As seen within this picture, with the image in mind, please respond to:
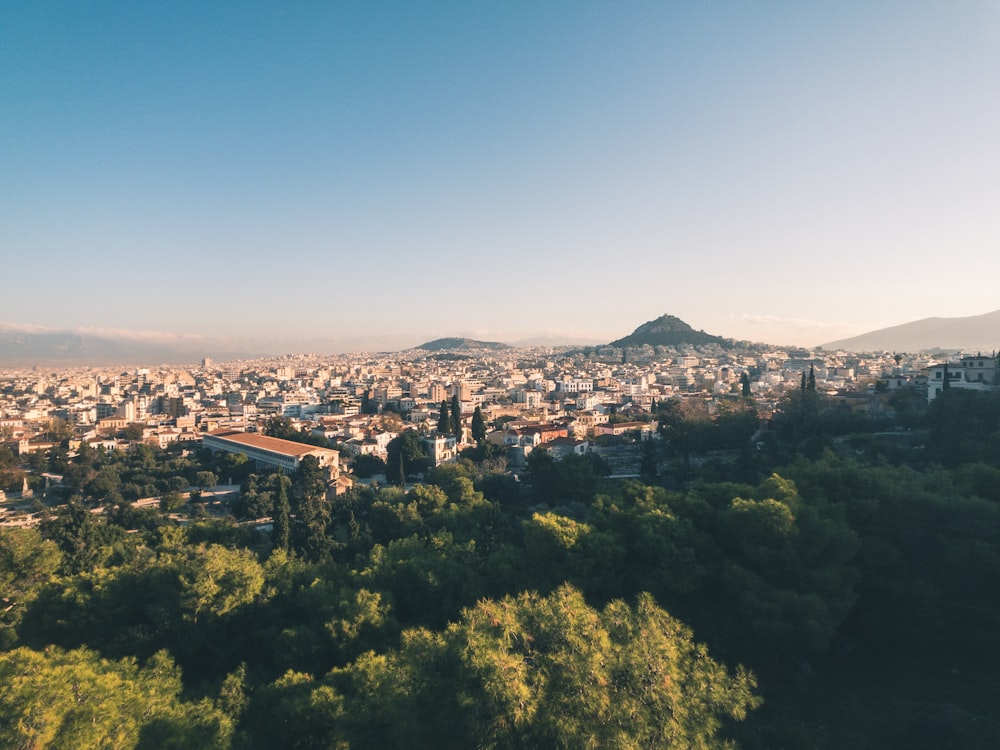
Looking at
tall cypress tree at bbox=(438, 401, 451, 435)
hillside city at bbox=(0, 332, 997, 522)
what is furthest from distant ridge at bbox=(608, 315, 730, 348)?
tall cypress tree at bbox=(438, 401, 451, 435)

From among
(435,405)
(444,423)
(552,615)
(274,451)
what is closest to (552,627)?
(552,615)

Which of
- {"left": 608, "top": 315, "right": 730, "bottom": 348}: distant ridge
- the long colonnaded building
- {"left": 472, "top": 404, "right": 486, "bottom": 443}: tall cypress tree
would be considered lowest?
the long colonnaded building

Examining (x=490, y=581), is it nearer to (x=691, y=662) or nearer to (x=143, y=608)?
(x=691, y=662)

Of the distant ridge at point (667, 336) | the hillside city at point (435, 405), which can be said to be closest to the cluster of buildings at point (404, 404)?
the hillside city at point (435, 405)

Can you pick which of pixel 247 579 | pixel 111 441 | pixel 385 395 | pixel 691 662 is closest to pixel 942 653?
pixel 691 662

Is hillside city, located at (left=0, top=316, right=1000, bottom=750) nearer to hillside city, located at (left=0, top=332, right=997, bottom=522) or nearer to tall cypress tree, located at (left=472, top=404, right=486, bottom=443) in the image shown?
tall cypress tree, located at (left=472, top=404, right=486, bottom=443)

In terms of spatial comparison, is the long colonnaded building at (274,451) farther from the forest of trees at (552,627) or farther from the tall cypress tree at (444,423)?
the forest of trees at (552,627)

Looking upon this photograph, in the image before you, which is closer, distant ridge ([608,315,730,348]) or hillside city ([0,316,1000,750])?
hillside city ([0,316,1000,750])

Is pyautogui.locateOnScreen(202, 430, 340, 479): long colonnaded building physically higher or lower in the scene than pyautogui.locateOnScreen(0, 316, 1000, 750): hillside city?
lower
